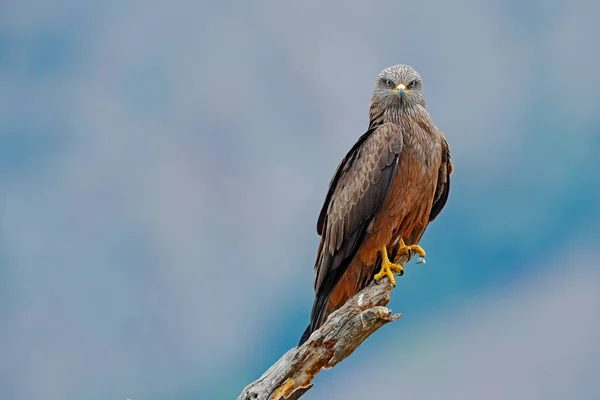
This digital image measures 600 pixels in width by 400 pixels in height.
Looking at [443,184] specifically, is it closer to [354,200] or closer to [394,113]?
[394,113]

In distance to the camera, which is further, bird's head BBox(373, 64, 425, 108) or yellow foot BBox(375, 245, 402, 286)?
bird's head BBox(373, 64, 425, 108)

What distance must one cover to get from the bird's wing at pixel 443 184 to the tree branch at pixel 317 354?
2.06 meters

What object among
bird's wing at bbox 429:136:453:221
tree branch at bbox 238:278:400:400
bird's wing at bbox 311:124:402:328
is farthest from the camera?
bird's wing at bbox 429:136:453:221

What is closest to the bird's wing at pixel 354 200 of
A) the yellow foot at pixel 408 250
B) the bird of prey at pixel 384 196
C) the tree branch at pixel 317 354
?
the bird of prey at pixel 384 196

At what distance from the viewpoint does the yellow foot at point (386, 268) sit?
7.76m

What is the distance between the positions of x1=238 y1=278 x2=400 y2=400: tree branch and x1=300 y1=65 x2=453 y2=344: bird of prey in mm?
866

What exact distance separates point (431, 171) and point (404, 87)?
3.42 feet

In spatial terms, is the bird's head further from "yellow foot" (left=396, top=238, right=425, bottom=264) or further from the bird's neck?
"yellow foot" (left=396, top=238, right=425, bottom=264)

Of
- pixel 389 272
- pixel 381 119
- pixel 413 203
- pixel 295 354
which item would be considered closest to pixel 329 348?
pixel 295 354

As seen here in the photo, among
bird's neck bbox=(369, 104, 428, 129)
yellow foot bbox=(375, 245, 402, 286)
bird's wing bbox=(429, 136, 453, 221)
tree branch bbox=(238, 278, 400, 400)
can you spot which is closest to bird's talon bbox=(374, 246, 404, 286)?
yellow foot bbox=(375, 245, 402, 286)

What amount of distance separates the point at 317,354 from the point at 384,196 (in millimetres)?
1920

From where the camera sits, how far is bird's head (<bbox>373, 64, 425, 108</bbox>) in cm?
833

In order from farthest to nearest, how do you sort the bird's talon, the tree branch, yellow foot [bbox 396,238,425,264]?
yellow foot [bbox 396,238,425,264] → the bird's talon → the tree branch

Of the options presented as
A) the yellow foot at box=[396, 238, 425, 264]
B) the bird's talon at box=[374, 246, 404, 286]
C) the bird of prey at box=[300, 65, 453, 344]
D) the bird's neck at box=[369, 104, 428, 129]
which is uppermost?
the bird's neck at box=[369, 104, 428, 129]
